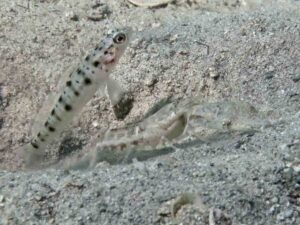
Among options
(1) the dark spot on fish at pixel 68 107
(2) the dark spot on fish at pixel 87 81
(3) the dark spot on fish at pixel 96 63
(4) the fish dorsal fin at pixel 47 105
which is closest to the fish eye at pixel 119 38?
(3) the dark spot on fish at pixel 96 63

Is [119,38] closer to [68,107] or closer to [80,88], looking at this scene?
[80,88]

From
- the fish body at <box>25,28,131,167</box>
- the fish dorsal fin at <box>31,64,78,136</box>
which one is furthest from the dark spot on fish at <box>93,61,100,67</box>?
the fish dorsal fin at <box>31,64,78,136</box>

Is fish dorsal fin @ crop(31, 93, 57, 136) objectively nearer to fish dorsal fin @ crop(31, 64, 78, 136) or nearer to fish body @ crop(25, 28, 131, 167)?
fish dorsal fin @ crop(31, 64, 78, 136)

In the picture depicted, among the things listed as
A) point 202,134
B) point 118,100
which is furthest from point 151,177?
point 118,100

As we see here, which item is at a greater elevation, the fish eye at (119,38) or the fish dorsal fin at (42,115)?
the fish eye at (119,38)

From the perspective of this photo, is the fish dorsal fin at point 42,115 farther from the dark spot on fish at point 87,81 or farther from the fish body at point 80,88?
the dark spot on fish at point 87,81

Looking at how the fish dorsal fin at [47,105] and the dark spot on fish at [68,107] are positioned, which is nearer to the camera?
the dark spot on fish at [68,107]

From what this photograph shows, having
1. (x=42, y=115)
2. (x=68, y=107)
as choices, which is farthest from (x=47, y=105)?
(x=68, y=107)

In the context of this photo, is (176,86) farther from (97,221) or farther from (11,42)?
(97,221)
